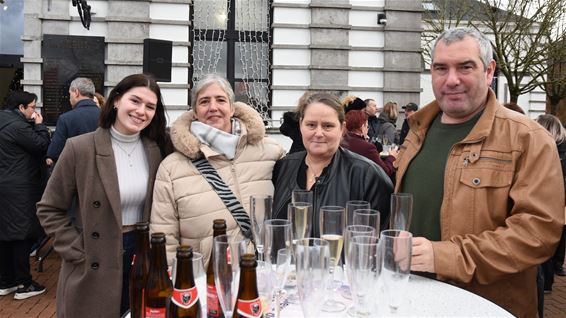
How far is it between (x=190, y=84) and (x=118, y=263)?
8102mm

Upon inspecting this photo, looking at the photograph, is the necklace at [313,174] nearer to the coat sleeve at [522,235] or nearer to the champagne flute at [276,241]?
the coat sleeve at [522,235]

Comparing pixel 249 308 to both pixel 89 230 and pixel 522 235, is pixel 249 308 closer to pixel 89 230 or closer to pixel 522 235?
pixel 522 235

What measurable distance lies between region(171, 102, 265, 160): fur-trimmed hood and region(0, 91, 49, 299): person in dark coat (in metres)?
3.17

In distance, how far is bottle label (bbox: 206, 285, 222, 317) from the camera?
5.69ft

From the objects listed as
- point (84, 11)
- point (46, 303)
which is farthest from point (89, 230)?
point (84, 11)

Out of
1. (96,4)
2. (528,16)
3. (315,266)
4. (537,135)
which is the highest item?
(528,16)

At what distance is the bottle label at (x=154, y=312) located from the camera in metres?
1.71

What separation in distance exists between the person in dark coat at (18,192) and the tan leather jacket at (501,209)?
15.2 ft

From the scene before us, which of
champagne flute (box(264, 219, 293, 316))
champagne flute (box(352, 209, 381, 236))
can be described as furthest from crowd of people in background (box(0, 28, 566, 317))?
champagne flute (box(264, 219, 293, 316))

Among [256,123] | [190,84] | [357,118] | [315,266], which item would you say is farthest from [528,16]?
[315,266]

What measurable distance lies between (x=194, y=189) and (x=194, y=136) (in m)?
0.32

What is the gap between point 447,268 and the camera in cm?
221

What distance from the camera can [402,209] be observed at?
2.21m

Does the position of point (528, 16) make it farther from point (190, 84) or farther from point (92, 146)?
point (92, 146)
